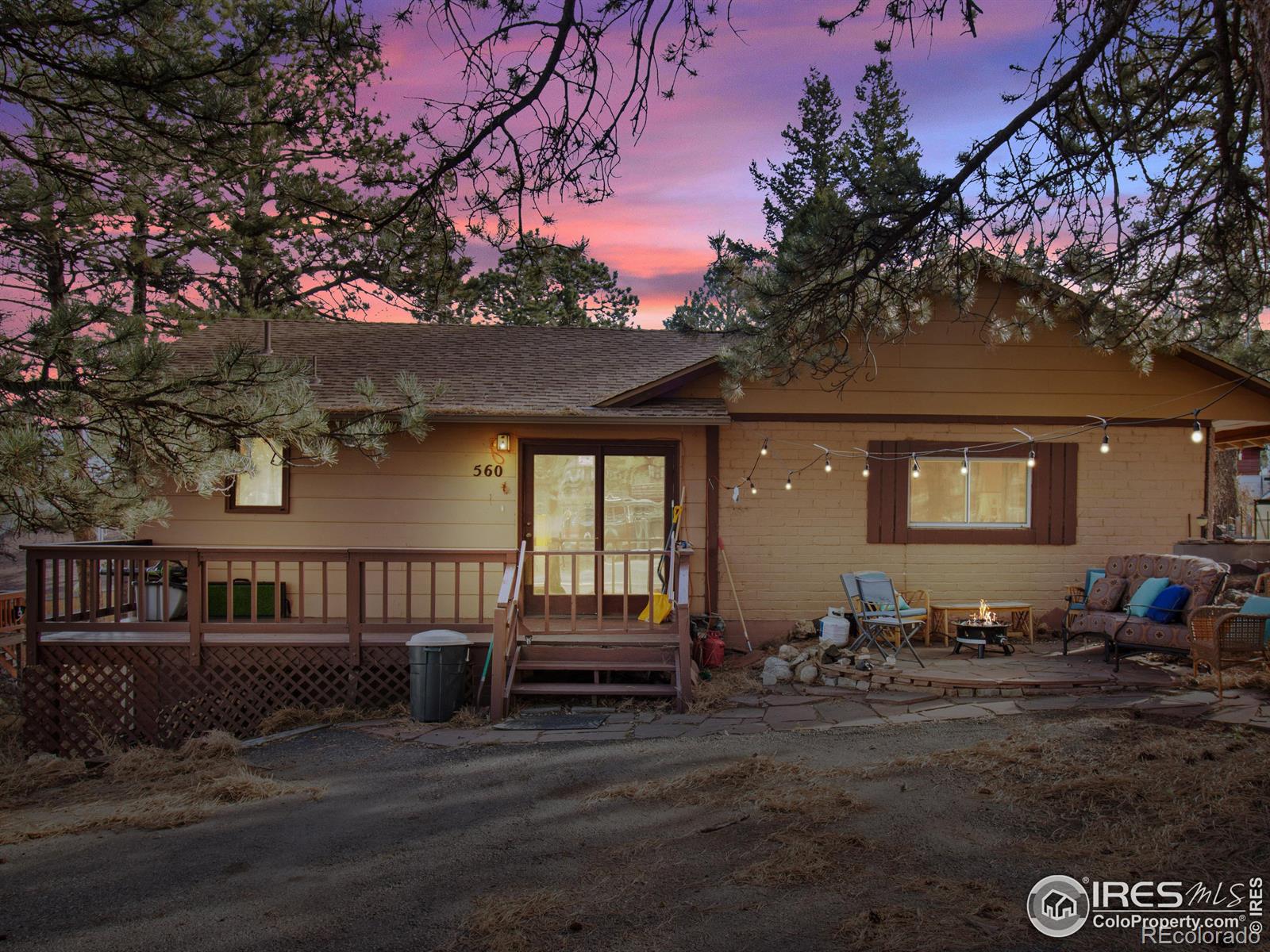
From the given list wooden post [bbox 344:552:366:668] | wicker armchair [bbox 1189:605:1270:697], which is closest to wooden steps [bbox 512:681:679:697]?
wooden post [bbox 344:552:366:668]

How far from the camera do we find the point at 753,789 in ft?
17.6

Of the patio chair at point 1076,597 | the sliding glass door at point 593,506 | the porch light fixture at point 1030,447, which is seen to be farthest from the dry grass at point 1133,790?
the sliding glass door at point 593,506

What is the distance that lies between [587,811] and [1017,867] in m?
2.35

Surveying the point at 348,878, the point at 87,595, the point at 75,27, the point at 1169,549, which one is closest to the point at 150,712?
the point at 87,595

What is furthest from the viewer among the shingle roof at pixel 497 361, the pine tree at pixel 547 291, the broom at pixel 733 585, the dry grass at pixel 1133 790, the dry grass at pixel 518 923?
the broom at pixel 733 585

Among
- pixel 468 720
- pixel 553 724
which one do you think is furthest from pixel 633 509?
pixel 468 720

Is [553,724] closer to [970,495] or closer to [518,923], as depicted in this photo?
[518,923]

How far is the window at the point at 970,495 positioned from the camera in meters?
10.4

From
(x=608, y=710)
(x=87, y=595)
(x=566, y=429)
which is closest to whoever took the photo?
(x=608, y=710)

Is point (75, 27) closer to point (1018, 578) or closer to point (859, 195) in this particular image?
point (859, 195)

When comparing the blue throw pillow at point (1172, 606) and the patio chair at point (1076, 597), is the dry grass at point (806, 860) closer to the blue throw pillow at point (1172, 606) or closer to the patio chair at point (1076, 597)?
the blue throw pillow at point (1172, 606)

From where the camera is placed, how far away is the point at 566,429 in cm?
996

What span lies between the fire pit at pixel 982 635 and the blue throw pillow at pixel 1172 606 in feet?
4.63

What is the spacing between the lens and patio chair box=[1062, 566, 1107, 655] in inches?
356
